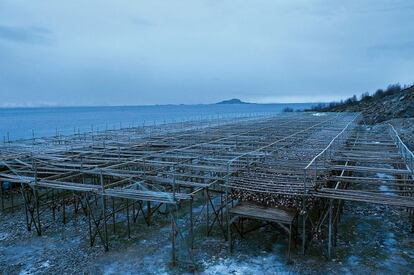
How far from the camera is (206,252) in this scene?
1397cm

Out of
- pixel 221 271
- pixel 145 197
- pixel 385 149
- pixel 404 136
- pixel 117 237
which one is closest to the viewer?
pixel 221 271

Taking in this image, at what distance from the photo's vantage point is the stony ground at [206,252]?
41.4 feet

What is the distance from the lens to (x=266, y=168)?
56.3ft

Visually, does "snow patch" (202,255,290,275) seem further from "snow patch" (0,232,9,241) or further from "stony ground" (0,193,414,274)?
"snow patch" (0,232,9,241)

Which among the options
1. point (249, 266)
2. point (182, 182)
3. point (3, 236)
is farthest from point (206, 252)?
point (3, 236)

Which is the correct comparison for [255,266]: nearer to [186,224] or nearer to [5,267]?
[186,224]

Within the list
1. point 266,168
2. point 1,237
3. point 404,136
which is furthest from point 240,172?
point 404,136

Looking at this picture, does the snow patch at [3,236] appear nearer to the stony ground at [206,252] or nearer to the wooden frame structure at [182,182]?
the stony ground at [206,252]

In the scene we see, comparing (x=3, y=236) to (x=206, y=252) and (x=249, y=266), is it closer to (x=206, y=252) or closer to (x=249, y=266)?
(x=206, y=252)

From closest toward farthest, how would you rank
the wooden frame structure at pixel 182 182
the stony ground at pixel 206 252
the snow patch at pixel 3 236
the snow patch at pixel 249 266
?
1. the snow patch at pixel 249 266
2. the stony ground at pixel 206 252
3. the wooden frame structure at pixel 182 182
4. the snow patch at pixel 3 236

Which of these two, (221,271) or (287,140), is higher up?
(287,140)

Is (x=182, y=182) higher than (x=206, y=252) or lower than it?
higher

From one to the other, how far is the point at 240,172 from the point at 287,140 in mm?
11243

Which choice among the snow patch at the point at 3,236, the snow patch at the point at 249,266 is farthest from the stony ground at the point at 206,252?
the snow patch at the point at 3,236
